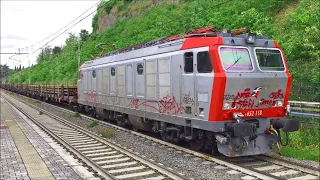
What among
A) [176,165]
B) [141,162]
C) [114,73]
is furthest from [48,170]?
[114,73]

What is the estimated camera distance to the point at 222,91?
30.5ft

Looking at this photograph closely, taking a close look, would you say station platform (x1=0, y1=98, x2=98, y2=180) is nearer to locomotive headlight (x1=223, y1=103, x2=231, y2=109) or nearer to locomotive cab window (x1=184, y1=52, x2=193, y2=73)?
locomotive headlight (x1=223, y1=103, x2=231, y2=109)

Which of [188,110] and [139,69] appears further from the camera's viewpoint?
[139,69]

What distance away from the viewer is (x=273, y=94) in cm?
1020

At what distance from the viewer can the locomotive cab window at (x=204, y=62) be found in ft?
31.7

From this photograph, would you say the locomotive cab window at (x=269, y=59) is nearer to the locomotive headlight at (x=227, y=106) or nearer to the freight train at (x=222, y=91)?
the freight train at (x=222, y=91)

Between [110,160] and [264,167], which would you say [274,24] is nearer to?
[264,167]

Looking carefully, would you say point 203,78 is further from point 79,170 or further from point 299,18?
point 299,18

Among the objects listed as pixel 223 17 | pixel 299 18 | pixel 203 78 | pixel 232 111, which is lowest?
pixel 232 111

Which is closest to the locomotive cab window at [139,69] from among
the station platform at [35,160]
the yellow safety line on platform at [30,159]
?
the station platform at [35,160]

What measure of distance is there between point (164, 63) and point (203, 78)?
7.74 ft

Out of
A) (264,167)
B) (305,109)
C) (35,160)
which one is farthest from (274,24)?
(35,160)

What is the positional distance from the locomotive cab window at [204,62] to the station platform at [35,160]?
3951 mm

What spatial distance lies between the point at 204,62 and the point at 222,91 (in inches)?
40.2
